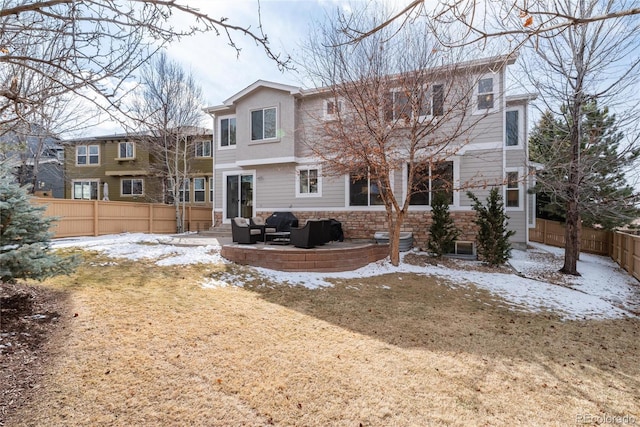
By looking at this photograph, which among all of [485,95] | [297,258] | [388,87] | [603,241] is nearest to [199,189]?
[297,258]

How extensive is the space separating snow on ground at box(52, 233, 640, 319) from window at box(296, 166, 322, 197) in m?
4.44

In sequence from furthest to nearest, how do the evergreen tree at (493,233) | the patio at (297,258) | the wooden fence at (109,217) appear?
the wooden fence at (109,217) → the evergreen tree at (493,233) → the patio at (297,258)

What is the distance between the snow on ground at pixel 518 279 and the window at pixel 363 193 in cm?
303

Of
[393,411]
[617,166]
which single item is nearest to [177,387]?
[393,411]

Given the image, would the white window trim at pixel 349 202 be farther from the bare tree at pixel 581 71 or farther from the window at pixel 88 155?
the window at pixel 88 155

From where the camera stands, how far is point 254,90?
43.5 feet

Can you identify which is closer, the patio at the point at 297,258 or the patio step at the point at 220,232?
the patio at the point at 297,258

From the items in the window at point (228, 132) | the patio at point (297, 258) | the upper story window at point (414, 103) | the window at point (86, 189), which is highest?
the window at point (228, 132)

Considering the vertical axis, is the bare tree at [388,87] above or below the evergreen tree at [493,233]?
above

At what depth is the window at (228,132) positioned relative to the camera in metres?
14.6

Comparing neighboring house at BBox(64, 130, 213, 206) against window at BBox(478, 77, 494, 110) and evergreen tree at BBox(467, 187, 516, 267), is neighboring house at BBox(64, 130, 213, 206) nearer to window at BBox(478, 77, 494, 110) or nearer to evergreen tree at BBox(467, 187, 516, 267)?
window at BBox(478, 77, 494, 110)

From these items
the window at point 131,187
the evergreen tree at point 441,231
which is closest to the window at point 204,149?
the window at point 131,187

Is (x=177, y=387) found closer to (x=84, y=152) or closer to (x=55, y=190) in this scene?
(x=84, y=152)

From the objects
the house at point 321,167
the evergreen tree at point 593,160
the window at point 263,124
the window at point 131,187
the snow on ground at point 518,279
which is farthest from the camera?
the window at point 131,187
